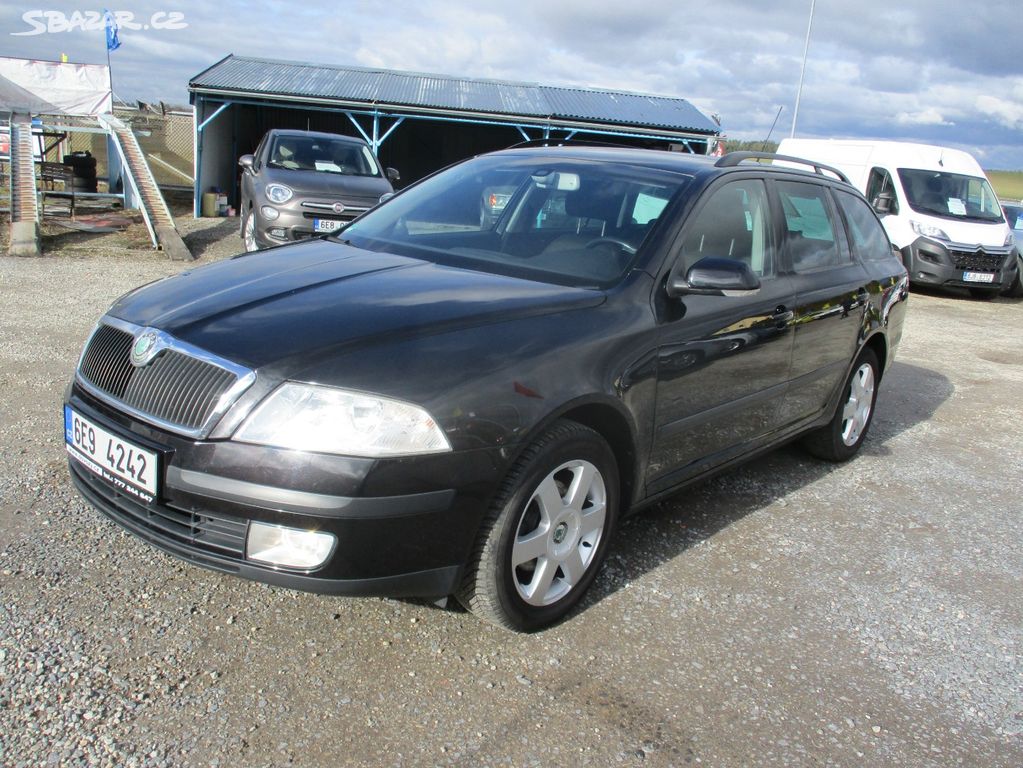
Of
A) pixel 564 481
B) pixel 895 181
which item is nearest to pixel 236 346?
pixel 564 481

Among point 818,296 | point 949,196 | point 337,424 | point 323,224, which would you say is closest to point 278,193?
point 323,224

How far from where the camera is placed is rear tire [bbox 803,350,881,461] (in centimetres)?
497

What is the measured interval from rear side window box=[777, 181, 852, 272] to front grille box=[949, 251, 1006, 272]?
33.3ft

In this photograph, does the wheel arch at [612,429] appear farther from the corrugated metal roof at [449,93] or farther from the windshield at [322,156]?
the corrugated metal roof at [449,93]

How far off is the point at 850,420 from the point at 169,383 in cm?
397

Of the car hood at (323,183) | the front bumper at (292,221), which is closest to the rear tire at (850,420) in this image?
the front bumper at (292,221)

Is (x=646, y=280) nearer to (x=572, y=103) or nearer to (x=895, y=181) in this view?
(x=895, y=181)

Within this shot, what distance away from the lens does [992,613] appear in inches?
137

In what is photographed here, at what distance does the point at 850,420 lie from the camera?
5.11 metres

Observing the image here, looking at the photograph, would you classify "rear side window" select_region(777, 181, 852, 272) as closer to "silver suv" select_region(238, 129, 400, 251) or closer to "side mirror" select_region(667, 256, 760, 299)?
"side mirror" select_region(667, 256, 760, 299)

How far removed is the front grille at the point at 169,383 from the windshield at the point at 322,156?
9.39 m

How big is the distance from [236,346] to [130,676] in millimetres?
1036

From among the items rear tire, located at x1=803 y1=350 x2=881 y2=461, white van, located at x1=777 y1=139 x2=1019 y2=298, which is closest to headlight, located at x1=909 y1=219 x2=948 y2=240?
white van, located at x1=777 y1=139 x2=1019 y2=298

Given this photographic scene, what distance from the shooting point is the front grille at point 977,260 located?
13.5 meters
